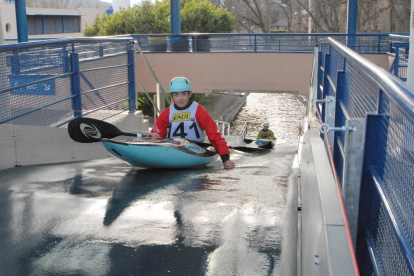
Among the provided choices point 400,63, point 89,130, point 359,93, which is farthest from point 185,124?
point 400,63

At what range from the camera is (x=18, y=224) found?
376 centimetres

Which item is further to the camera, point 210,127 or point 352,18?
point 352,18

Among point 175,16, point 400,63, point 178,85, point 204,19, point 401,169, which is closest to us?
point 401,169

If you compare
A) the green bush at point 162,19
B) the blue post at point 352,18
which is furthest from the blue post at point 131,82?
the green bush at point 162,19

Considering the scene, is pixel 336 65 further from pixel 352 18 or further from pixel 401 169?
pixel 352 18

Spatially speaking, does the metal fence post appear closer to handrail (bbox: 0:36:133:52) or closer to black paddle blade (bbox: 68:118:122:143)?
black paddle blade (bbox: 68:118:122:143)

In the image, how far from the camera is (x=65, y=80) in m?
7.55

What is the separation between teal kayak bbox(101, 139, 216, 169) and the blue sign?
144 centimetres

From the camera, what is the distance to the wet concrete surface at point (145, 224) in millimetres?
3088

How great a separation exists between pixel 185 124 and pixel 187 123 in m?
0.03

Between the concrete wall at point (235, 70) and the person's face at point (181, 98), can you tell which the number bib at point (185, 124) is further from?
the concrete wall at point (235, 70)

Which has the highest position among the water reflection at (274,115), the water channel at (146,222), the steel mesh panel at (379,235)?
the steel mesh panel at (379,235)

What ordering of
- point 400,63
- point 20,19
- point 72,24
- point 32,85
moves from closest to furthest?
point 32,85, point 400,63, point 20,19, point 72,24

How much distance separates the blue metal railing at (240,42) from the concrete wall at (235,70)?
283mm
